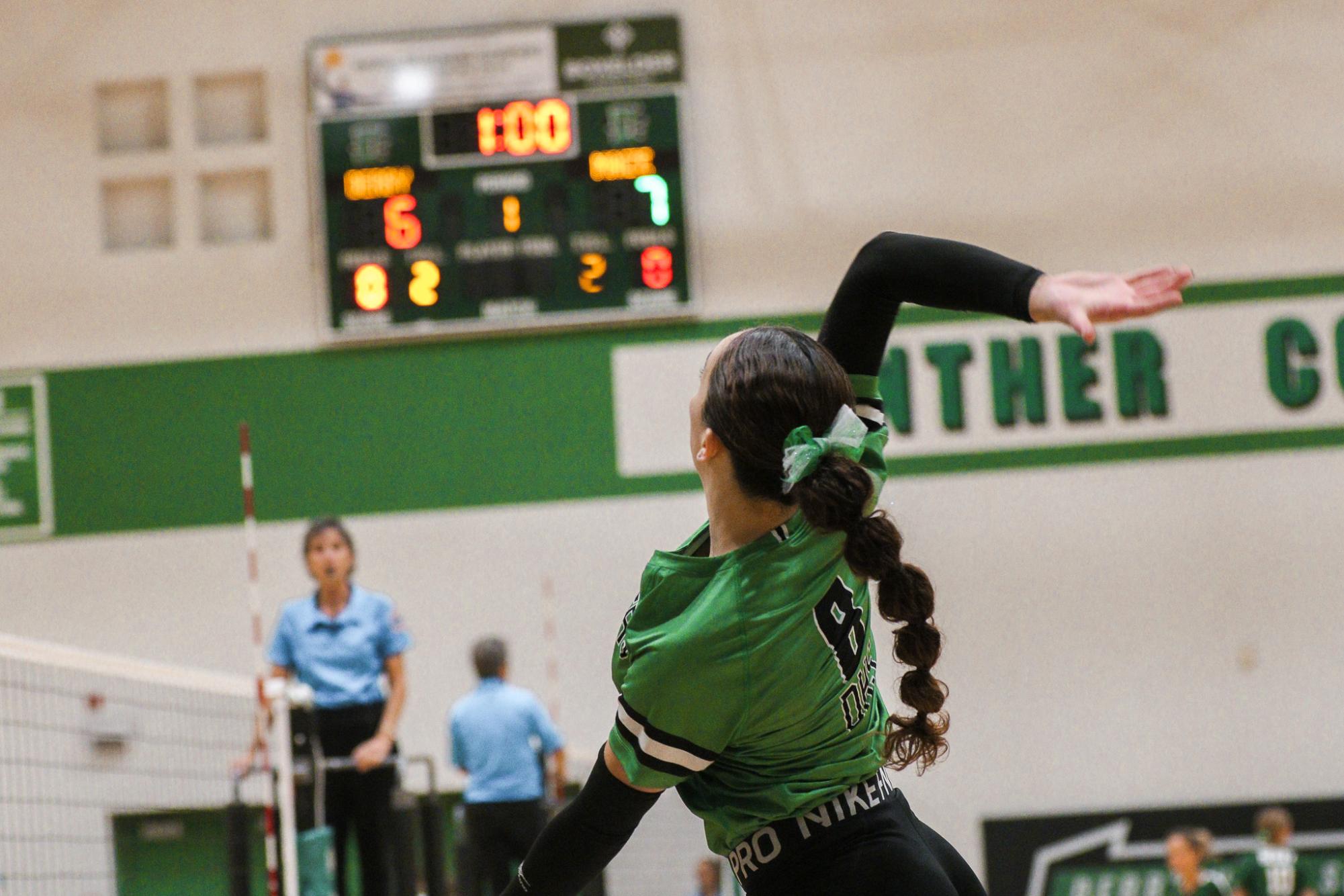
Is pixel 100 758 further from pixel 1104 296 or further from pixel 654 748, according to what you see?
pixel 1104 296

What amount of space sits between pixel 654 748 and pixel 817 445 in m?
0.43

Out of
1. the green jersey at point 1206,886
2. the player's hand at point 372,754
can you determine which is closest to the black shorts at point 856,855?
the player's hand at point 372,754

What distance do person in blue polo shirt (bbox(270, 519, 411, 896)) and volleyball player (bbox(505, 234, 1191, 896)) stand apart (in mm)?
4746

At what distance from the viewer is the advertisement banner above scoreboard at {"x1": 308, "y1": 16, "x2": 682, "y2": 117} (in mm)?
11125

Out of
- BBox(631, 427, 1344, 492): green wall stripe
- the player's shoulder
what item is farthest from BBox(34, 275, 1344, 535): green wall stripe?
the player's shoulder

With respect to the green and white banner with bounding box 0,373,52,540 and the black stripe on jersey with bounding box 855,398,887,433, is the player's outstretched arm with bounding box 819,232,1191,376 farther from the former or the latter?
the green and white banner with bounding box 0,373,52,540

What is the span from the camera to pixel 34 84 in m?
11.7

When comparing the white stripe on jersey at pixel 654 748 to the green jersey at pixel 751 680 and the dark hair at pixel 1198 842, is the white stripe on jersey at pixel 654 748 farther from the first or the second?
the dark hair at pixel 1198 842

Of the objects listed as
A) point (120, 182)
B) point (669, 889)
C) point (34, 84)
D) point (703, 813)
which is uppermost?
point (34, 84)

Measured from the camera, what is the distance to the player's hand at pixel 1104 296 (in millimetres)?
1852

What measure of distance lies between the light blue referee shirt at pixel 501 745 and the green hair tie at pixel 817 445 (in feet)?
19.4

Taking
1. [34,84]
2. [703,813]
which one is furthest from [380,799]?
[34,84]

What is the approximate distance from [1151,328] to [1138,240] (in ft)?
2.22

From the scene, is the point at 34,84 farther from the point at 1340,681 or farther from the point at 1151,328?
the point at 1340,681
